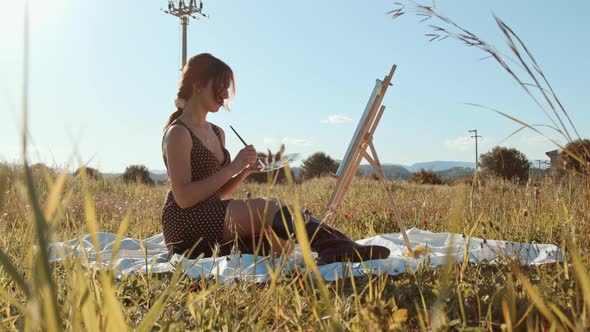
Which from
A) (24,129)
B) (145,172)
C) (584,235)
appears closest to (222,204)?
(584,235)

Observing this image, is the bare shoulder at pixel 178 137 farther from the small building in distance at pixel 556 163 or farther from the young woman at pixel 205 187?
the small building in distance at pixel 556 163

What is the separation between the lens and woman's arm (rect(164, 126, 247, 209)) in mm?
2930

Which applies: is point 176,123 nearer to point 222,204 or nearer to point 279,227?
point 222,204

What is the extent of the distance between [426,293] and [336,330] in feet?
4.49

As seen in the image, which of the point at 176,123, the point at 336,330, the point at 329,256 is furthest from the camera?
the point at 176,123

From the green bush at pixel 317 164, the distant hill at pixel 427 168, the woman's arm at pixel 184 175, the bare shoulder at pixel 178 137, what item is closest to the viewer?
the distant hill at pixel 427 168

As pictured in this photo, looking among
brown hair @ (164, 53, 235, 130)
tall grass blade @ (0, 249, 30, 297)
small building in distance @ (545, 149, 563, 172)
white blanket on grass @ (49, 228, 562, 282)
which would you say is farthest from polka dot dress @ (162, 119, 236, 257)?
tall grass blade @ (0, 249, 30, 297)

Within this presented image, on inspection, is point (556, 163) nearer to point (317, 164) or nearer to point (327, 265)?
point (327, 265)

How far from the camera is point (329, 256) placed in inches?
109

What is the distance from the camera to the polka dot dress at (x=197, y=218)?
3084 millimetres

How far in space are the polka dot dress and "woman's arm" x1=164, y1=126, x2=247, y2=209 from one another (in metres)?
0.09

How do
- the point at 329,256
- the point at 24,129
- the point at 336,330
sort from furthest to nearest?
the point at 329,256 → the point at 336,330 → the point at 24,129

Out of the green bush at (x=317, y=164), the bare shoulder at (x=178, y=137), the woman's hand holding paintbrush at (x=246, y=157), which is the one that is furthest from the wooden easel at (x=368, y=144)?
the green bush at (x=317, y=164)

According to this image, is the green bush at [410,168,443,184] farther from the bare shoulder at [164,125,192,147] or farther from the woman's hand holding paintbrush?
the woman's hand holding paintbrush
